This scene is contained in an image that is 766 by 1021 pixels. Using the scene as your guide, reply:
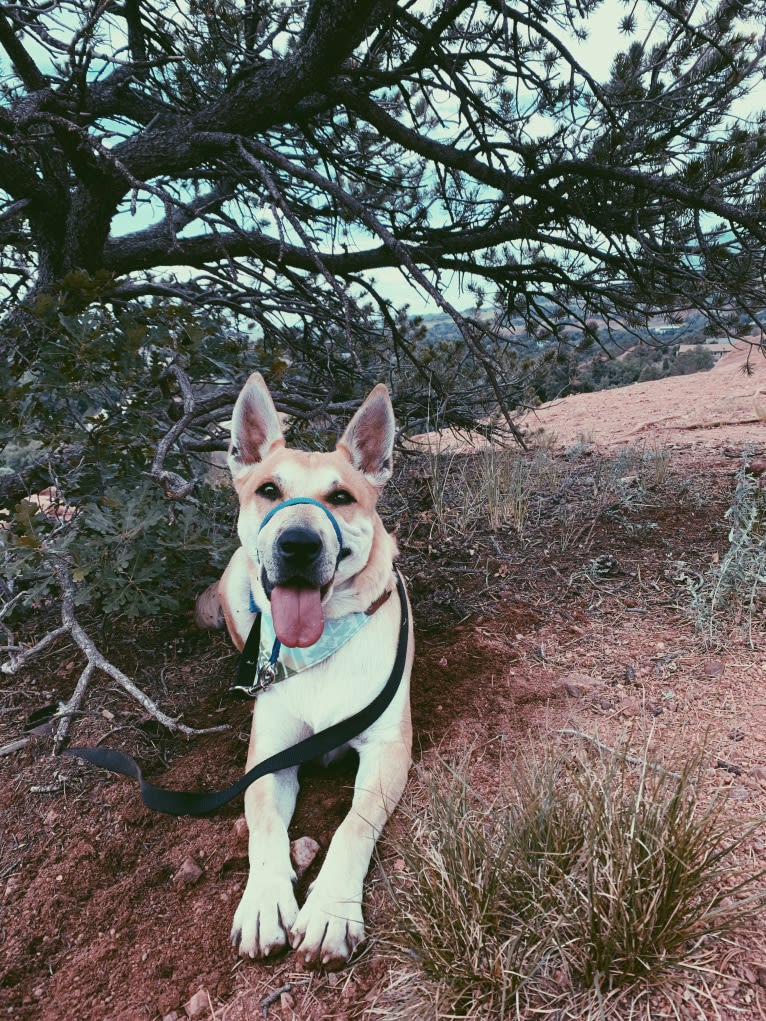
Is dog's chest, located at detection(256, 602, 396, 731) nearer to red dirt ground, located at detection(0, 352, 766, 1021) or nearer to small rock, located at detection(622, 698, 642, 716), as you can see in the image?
red dirt ground, located at detection(0, 352, 766, 1021)

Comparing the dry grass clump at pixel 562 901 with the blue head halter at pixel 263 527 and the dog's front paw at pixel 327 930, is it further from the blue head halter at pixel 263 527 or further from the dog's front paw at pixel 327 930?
the blue head halter at pixel 263 527

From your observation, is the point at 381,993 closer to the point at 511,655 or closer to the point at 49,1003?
the point at 49,1003

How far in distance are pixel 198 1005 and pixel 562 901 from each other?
95 centimetres

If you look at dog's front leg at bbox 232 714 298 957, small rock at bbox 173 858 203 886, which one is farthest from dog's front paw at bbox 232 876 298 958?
small rock at bbox 173 858 203 886

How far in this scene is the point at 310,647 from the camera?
2.18 metres

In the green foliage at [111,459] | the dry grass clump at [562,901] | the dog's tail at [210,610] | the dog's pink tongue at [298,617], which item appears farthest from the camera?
the dog's tail at [210,610]

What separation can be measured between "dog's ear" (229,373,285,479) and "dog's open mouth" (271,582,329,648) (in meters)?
0.72

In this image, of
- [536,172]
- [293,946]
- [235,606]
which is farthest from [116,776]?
[536,172]

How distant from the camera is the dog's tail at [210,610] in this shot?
332 centimetres

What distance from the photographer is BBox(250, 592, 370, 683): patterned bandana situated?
221 centimetres

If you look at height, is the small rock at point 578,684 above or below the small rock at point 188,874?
above

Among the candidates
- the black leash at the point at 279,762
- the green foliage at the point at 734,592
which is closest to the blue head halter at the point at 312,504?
the black leash at the point at 279,762

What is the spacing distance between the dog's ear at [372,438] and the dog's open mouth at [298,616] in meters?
0.69

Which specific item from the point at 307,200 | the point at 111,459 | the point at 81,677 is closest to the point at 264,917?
the point at 81,677
